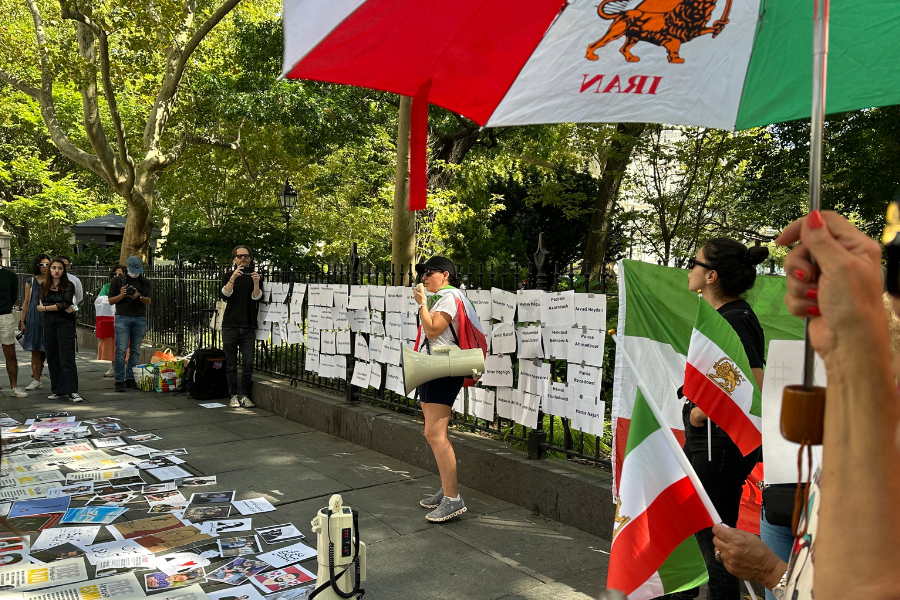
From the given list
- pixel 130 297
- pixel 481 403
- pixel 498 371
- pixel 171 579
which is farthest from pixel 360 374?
pixel 130 297

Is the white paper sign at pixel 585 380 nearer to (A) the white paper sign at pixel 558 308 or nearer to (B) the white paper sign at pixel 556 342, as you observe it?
(B) the white paper sign at pixel 556 342

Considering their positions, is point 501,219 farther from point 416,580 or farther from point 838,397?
point 838,397

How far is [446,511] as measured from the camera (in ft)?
17.4

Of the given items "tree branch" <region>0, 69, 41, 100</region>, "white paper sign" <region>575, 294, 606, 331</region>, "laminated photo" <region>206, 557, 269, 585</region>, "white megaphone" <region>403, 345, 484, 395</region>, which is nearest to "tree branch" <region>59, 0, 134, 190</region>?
"tree branch" <region>0, 69, 41, 100</region>

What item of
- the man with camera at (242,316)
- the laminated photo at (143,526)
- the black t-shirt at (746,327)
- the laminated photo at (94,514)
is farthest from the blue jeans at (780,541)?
the man with camera at (242,316)

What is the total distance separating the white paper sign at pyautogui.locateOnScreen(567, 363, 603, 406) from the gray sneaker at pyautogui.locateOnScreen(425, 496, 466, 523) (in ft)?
3.95

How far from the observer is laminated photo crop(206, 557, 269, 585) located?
427 centimetres

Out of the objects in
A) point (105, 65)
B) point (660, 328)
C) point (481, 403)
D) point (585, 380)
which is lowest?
point (481, 403)

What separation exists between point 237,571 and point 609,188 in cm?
1351

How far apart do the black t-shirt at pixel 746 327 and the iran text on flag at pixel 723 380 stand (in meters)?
0.07

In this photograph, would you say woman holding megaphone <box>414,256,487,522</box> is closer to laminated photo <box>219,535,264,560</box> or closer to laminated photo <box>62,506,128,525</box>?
laminated photo <box>219,535,264,560</box>

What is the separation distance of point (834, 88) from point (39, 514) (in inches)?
229

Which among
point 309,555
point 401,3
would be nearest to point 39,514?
point 309,555

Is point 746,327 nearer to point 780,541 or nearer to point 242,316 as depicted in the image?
point 780,541
